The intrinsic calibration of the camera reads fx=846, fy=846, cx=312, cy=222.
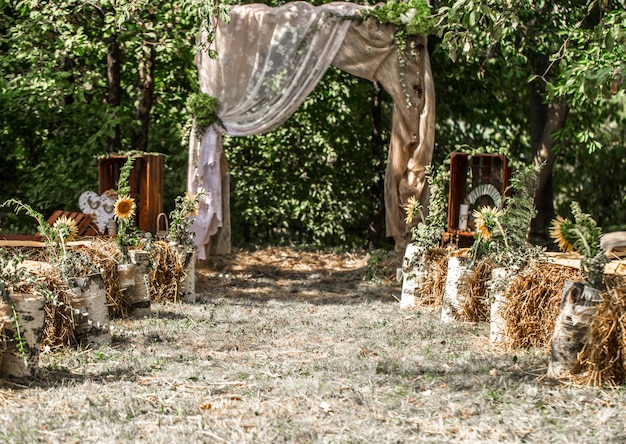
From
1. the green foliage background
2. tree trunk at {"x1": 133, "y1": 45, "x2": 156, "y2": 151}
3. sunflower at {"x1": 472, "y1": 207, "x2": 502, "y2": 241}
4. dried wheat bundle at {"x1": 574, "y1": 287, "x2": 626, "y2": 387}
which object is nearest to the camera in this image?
dried wheat bundle at {"x1": 574, "y1": 287, "x2": 626, "y2": 387}

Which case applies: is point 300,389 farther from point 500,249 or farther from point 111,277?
point 111,277

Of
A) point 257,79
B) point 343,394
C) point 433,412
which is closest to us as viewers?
point 433,412

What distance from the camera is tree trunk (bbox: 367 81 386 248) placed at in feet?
33.8

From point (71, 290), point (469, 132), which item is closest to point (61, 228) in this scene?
point (71, 290)

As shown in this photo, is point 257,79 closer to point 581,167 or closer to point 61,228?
point 61,228

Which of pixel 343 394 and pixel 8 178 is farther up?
pixel 8 178

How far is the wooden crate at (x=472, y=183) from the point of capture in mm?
7344

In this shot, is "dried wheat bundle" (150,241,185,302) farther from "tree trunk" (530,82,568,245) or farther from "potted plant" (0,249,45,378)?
"tree trunk" (530,82,568,245)

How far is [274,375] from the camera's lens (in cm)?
419

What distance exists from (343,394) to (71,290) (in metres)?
1.69

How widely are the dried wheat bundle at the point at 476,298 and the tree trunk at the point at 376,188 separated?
470 cm

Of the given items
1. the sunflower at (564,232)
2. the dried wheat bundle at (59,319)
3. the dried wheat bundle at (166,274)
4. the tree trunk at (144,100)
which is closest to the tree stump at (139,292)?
the dried wheat bundle at (166,274)

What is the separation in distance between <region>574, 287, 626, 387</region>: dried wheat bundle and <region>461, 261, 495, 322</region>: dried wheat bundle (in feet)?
5.28

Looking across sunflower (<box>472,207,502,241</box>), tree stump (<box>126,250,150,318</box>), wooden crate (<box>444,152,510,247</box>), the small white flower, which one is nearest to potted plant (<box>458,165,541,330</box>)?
sunflower (<box>472,207,502,241</box>)
